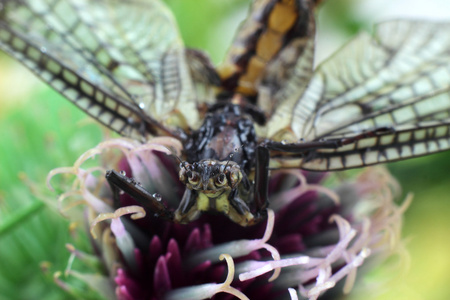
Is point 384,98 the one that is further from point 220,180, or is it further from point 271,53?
point 220,180

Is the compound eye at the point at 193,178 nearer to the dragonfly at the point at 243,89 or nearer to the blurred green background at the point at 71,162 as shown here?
the dragonfly at the point at 243,89

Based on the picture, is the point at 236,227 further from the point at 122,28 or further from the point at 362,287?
the point at 122,28

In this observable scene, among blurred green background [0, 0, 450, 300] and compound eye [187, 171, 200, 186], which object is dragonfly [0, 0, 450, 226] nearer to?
compound eye [187, 171, 200, 186]

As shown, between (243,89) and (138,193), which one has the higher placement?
(243,89)

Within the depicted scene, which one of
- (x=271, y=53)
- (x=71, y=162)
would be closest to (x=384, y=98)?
(x=271, y=53)

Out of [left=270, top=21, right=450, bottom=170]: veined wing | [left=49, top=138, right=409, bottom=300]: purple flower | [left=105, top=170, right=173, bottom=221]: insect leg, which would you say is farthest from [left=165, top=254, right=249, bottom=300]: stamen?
[left=270, top=21, right=450, bottom=170]: veined wing

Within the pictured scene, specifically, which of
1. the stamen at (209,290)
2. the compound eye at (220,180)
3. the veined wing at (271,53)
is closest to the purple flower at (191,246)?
the stamen at (209,290)

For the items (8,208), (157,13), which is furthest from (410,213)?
(8,208)
